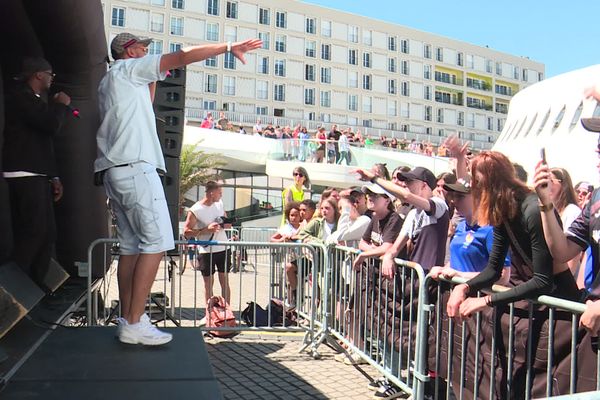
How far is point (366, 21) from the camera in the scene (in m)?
68.2

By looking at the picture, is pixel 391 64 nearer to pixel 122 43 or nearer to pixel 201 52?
pixel 122 43

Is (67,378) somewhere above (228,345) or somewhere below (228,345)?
above

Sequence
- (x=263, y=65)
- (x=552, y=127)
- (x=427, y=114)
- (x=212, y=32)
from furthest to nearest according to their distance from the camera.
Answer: (x=427, y=114) → (x=263, y=65) → (x=212, y=32) → (x=552, y=127)

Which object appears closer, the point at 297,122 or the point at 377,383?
the point at 377,383

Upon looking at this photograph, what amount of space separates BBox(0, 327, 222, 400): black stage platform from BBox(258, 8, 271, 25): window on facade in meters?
61.5

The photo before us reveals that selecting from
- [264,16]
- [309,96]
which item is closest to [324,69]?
[309,96]

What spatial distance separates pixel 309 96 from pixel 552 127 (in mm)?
29774

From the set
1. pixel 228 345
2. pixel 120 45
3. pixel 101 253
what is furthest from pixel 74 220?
pixel 120 45

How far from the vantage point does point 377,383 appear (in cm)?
499

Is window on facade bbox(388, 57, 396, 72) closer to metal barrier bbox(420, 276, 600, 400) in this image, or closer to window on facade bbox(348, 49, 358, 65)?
window on facade bbox(348, 49, 358, 65)

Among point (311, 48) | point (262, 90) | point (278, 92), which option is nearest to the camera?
point (262, 90)

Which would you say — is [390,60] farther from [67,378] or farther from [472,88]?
[67,378]

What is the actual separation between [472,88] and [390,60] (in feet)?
50.8

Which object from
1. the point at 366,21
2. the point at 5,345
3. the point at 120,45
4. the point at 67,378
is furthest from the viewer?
the point at 366,21
